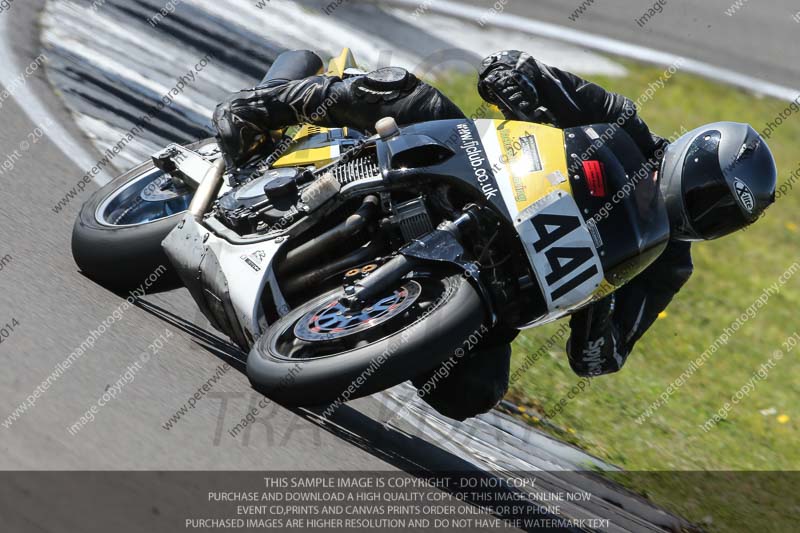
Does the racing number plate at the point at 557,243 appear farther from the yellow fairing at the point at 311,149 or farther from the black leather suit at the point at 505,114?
the yellow fairing at the point at 311,149

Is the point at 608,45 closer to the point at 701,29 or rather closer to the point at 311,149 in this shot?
the point at 701,29

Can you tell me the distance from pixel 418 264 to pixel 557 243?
579 mm

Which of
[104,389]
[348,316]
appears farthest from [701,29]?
[104,389]

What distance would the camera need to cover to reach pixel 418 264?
4609 millimetres

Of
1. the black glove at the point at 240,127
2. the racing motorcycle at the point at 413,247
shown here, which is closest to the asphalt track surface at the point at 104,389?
the racing motorcycle at the point at 413,247

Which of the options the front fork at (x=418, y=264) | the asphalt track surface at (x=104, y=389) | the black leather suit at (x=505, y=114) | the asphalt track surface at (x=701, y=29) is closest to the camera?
the asphalt track surface at (x=104, y=389)

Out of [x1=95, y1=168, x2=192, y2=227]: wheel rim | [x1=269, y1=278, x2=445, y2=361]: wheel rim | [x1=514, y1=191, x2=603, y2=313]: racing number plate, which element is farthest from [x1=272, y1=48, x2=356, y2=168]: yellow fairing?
[x1=514, y1=191, x2=603, y2=313]: racing number plate

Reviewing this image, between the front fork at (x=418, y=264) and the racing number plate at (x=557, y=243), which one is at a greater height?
the front fork at (x=418, y=264)

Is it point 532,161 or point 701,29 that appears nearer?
point 532,161

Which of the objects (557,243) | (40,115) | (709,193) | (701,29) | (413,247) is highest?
(413,247)

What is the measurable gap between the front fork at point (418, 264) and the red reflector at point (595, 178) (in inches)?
23.4

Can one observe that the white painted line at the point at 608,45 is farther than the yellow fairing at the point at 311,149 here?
Yes

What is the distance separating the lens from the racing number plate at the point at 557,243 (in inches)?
183

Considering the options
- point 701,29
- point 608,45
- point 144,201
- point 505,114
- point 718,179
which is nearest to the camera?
point 718,179
